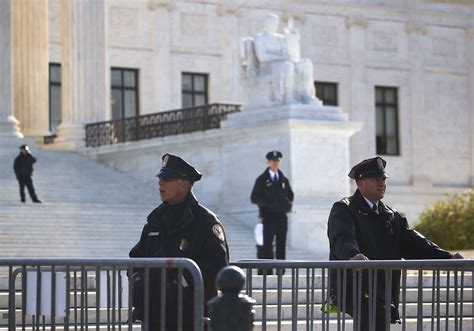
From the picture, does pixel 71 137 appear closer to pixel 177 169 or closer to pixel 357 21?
pixel 357 21

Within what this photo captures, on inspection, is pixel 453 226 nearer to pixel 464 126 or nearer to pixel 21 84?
pixel 21 84

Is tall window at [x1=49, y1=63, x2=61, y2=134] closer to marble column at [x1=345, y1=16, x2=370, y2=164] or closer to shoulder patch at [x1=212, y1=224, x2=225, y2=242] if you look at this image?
marble column at [x1=345, y1=16, x2=370, y2=164]

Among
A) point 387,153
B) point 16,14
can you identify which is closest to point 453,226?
point 16,14

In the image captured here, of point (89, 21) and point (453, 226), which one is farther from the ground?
point (89, 21)

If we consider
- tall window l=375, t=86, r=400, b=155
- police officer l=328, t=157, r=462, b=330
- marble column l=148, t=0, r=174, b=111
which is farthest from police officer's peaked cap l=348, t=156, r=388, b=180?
tall window l=375, t=86, r=400, b=155

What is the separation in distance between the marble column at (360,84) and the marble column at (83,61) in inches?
514

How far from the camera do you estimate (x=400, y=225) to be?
1013cm

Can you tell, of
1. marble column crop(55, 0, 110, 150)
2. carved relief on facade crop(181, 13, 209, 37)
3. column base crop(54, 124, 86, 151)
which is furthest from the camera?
carved relief on facade crop(181, 13, 209, 37)

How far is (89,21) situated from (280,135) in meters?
9.72

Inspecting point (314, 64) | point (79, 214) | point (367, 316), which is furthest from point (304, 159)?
point (314, 64)

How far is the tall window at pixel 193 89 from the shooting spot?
44.1 metres

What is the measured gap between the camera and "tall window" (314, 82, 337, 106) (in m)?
46.5

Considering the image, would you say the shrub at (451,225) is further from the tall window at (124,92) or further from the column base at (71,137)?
the tall window at (124,92)

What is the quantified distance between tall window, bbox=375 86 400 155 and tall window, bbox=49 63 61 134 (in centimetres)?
1079
